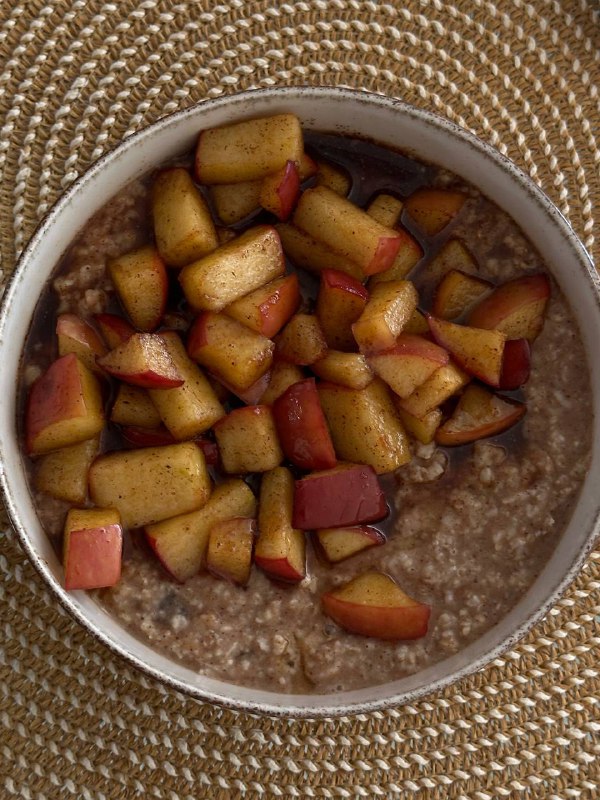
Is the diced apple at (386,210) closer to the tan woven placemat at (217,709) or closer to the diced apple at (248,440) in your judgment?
the tan woven placemat at (217,709)

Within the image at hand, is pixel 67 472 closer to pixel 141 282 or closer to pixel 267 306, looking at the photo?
pixel 141 282

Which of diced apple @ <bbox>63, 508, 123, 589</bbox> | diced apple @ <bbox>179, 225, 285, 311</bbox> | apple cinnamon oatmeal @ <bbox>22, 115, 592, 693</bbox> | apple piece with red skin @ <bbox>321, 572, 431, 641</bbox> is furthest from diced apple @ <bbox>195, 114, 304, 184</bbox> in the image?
apple piece with red skin @ <bbox>321, 572, 431, 641</bbox>

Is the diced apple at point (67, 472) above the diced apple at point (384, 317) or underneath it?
underneath

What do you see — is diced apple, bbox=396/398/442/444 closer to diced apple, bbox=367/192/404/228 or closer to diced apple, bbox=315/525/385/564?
diced apple, bbox=315/525/385/564

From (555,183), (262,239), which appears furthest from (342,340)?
(555,183)

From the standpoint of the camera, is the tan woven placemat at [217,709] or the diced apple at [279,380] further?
the tan woven placemat at [217,709]

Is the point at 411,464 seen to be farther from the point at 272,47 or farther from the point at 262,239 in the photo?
the point at 272,47

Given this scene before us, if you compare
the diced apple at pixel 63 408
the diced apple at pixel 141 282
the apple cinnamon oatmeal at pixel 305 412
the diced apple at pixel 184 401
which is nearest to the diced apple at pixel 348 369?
the apple cinnamon oatmeal at pixel 305 412

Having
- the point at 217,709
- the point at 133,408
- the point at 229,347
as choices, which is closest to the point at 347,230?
the point at 229,347
